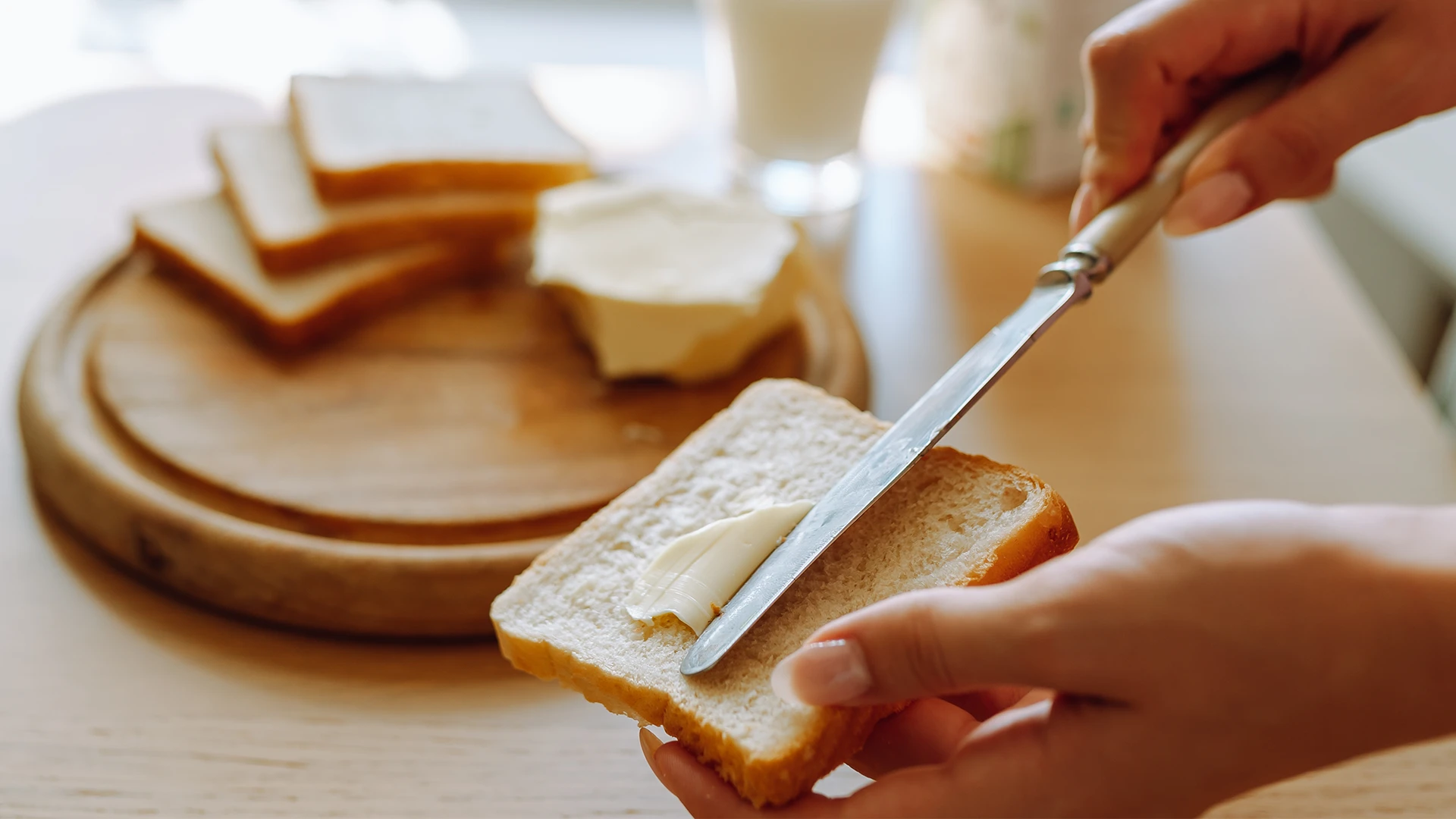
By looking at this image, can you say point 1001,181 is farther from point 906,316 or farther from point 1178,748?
point 1178,748

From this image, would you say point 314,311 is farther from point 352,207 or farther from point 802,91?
point 802,91

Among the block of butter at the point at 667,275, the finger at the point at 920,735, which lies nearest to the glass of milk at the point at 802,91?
the block of butter at the point at 667,275

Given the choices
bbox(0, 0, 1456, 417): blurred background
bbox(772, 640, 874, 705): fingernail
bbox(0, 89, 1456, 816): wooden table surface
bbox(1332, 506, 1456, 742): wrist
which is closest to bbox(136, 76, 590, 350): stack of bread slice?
bbox(0, 89, 1456, 816): wooden table surface

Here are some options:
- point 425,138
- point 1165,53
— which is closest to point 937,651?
point 1165,53

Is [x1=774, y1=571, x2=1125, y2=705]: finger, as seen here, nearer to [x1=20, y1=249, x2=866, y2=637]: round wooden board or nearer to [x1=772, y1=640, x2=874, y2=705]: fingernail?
[x1=772, y1=640, x2=874, y2=705]: fingernail

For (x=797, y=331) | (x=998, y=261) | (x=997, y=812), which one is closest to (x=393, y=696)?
(x=997, y=812)

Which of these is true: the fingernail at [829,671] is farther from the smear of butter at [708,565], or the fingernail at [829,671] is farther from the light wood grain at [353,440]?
the light wood grain at [353,440]
